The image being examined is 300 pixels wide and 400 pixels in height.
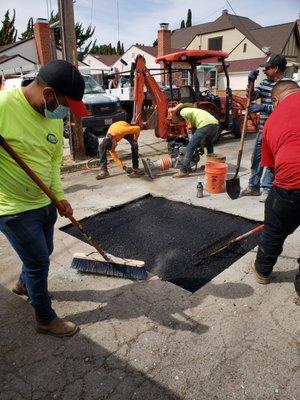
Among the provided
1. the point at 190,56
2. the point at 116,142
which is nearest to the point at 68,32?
the point at 116,142

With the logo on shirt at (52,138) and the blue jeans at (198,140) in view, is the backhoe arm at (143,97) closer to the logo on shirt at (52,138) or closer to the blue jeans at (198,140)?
the blue jeans at (198,140)

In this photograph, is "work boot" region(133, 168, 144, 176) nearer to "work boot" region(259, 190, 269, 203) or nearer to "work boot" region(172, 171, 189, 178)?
"work boot" region(172, 171, 189, 178)

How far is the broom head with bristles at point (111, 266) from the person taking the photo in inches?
129

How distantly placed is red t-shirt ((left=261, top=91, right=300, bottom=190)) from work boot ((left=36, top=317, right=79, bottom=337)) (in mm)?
2056

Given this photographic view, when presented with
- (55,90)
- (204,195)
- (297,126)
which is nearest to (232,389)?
(297,126)

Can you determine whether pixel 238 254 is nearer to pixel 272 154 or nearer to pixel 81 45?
pixel 272 154

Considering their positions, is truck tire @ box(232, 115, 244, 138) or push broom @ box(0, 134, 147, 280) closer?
push broom @ box(0, 134, 147, 280)

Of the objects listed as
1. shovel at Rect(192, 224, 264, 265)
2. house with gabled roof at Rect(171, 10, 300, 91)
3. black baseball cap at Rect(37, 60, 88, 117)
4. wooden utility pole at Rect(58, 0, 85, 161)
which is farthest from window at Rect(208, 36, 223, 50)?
black baseball cap at Rect(37, 60, 88, 117)

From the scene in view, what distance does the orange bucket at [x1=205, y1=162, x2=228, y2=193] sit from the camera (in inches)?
222

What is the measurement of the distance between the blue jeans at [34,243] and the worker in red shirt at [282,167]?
1844 millimetres

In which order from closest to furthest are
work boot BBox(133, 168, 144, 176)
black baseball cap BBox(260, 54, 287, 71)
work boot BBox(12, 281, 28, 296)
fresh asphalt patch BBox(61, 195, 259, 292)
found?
work boot BBox(12, 281, 28, 296) → fresh asphalt patch BBox(61, 195, 259, 292) → black baseball cap BBox(260, 54, 287, 71) → work boot BBox(133, 168, 144, 176)

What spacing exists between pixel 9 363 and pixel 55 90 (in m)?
1.94

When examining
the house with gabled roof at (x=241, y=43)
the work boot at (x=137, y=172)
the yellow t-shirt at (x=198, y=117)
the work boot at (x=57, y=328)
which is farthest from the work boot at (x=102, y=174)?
the house with gabled roof at (x=241, y=43)

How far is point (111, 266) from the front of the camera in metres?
3.34
